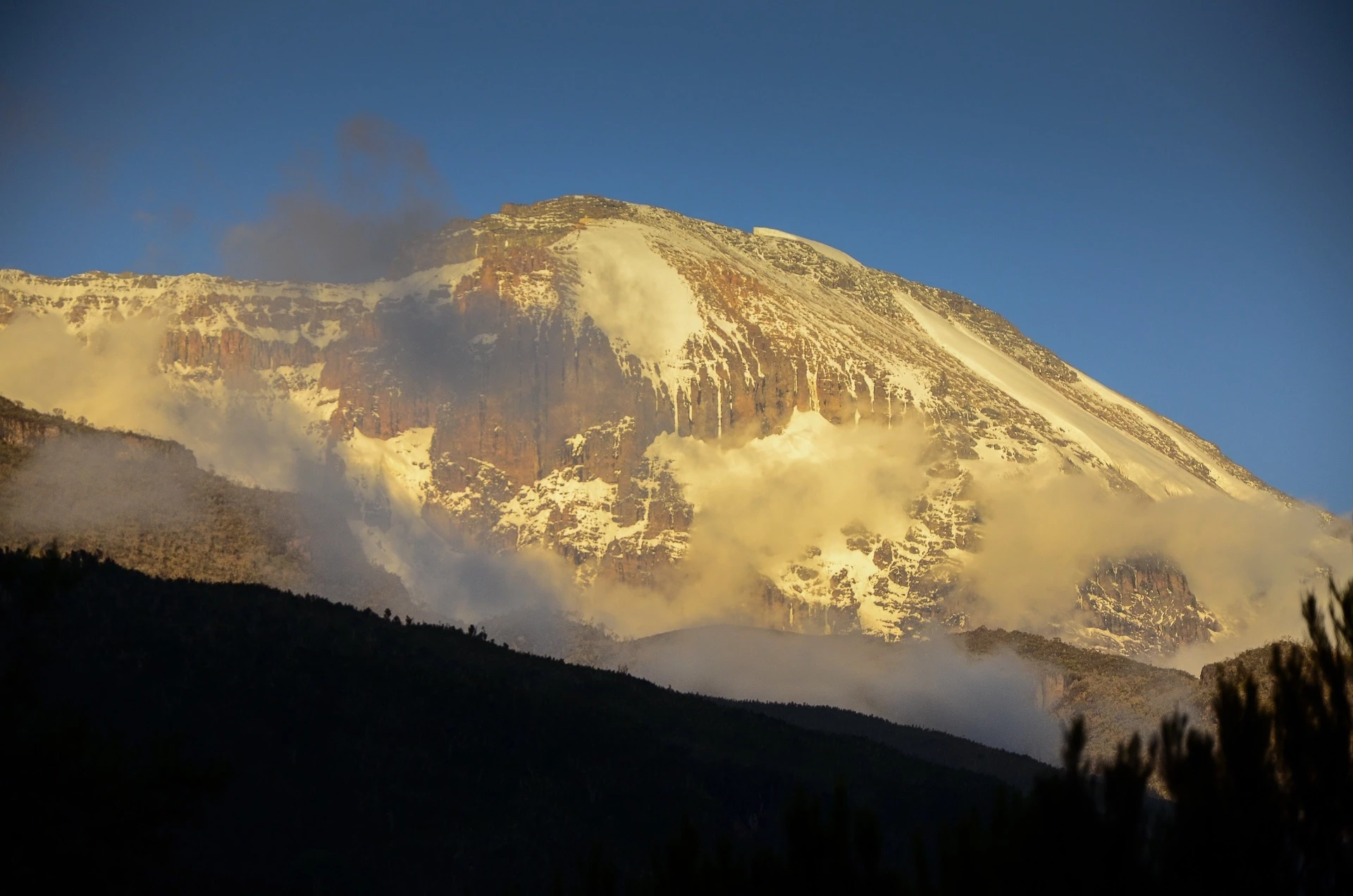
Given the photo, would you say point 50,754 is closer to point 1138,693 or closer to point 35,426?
point 35,426

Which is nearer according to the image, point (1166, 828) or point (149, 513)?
point (1166, 828)

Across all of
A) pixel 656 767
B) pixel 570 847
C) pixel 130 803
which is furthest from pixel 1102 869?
pixel 656 767

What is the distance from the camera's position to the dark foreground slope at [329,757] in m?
29.4

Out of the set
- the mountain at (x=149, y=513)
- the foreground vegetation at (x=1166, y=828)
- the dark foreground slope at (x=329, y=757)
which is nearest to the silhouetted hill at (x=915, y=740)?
the dark foreground slope at (x=329, y=757)

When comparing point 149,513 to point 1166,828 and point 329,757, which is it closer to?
point 329,757

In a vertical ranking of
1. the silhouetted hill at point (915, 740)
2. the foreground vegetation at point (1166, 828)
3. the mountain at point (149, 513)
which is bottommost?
the foreground vegetation at point (1166, 828)

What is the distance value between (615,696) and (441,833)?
732 inches

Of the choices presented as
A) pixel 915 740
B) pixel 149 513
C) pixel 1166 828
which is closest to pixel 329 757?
pixel 1166 828

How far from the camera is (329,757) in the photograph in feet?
155

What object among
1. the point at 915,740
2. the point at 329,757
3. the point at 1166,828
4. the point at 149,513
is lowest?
the point at 1166,828

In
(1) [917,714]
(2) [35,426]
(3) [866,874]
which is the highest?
(2) [35,426]

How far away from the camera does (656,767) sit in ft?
179

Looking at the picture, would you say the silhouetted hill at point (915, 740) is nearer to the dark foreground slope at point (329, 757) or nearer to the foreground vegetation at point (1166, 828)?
the dark foreground slope at point (329, 757)

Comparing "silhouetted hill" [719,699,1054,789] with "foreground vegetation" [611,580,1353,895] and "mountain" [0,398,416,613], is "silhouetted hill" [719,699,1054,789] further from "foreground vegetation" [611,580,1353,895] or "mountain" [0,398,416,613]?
"foreground vegetation" [611,580,1353,895]
